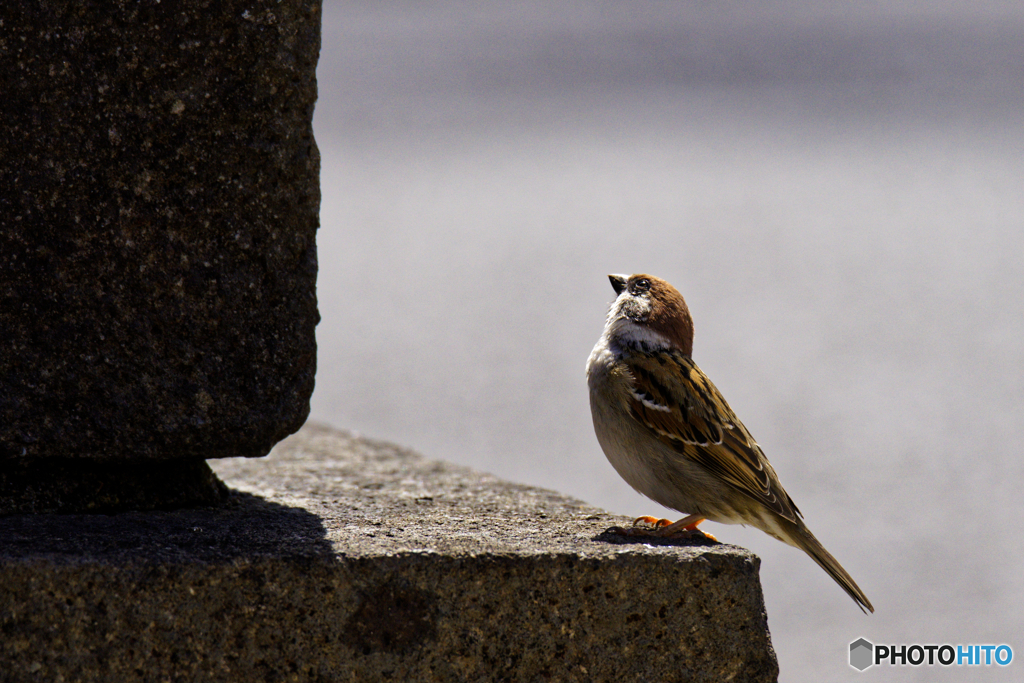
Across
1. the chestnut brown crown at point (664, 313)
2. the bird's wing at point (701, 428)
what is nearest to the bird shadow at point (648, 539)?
the bird's wing at point (701, 428)

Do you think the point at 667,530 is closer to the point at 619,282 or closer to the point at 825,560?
the point at 825,560

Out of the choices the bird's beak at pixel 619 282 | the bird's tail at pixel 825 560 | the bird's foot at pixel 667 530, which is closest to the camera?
the bird's foot at pixel 667 530

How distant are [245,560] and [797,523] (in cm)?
164

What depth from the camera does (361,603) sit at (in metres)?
2.14

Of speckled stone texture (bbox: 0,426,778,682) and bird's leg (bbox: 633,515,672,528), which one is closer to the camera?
speckled stone texture (bbox: 0,426,778,682)

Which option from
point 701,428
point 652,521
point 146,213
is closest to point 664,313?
point 701,428

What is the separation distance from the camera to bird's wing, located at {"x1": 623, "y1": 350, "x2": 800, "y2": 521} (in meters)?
2.89

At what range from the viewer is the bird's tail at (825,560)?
107 inches

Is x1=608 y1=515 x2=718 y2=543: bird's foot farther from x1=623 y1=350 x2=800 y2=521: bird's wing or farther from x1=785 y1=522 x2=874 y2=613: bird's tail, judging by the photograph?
x1=785 y1=522 x2=874 y2=613: bird's tail

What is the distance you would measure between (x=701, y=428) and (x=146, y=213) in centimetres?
170

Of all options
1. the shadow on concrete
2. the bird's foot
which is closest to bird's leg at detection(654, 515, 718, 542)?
the bird's foot

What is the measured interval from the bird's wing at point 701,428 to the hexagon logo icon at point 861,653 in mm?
699

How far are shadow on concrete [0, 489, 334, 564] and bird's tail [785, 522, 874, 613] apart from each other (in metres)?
1.41

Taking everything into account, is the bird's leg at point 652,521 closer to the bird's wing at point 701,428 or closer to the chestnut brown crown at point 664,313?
the bird's wing at point 701,428
